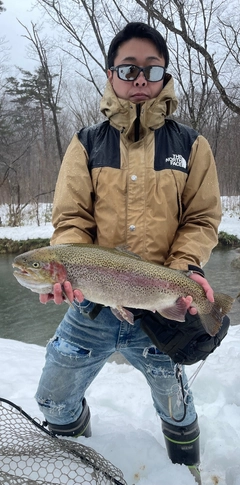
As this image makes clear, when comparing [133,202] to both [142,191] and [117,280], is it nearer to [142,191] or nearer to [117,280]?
[142,191]

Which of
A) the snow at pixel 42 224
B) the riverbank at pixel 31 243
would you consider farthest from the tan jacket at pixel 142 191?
the snow at pixel 42 224

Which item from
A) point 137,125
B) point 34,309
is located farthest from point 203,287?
point 34,309

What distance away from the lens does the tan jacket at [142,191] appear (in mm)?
2082

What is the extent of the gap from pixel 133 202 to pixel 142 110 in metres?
0.51

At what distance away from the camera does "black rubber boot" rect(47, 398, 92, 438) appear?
2314 mm

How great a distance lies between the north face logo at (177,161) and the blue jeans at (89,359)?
903 mm

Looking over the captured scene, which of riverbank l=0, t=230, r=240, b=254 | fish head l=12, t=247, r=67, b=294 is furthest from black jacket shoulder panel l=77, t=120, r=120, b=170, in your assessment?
riverbank l=0, t=230, r=240, b=254

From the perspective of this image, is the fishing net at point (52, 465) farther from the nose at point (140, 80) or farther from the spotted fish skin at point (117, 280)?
the nose at point (140, 80)

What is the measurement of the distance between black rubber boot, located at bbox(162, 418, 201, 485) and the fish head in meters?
1.22

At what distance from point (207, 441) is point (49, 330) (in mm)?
5115

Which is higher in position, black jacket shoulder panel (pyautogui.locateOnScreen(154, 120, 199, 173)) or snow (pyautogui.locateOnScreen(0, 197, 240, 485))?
black jacket shoulder panel (pyautogui.locateOnScreen(154, 120, 199, 173))

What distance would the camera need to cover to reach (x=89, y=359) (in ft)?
7.09

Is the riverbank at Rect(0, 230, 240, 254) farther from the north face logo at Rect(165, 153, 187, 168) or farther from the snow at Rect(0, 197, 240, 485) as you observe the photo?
the north face logo at Rect(165, 153, 187, 168)

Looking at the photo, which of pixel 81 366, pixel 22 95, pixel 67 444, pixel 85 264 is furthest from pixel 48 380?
pixel 22 95
